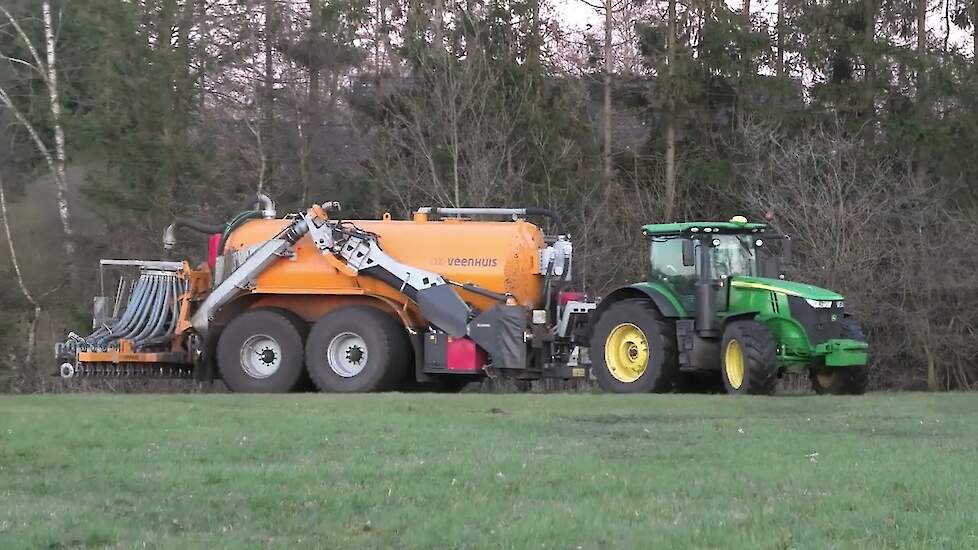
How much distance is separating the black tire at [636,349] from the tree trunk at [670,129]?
14786 mm

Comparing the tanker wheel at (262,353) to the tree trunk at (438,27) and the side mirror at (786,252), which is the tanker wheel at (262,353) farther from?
the tree trunk at (438,27)

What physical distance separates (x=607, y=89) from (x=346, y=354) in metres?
16.0

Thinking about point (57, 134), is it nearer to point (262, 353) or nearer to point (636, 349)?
point (262, 353)

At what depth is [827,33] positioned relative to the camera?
115ft

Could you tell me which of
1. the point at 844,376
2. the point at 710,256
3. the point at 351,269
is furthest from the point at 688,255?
the point at 351,269

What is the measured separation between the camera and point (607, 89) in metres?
35.8

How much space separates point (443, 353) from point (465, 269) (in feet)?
4.74

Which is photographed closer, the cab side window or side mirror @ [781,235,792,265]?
Result: the cab side window

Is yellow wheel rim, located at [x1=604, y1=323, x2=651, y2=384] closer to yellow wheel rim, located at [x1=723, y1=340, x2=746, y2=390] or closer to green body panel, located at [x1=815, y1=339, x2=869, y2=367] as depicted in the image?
yellow wheel rim, located at [x1=723, y1=340, x2=746, y2=390]

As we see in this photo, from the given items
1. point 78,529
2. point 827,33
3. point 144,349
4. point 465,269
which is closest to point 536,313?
point 465,269

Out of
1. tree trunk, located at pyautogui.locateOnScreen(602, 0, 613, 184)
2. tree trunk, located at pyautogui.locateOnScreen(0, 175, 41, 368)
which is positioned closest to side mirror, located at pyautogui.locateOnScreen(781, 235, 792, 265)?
tree trunk, located at pyautogui.locateOnScreen(602, 0, 613, 184)

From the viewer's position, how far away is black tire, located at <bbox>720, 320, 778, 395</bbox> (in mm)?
18469

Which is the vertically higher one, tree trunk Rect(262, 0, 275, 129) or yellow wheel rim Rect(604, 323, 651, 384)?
tree trunk Rect(262, 0, 275, 129)

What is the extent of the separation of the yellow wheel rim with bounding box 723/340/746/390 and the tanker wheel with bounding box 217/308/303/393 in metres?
6.81
